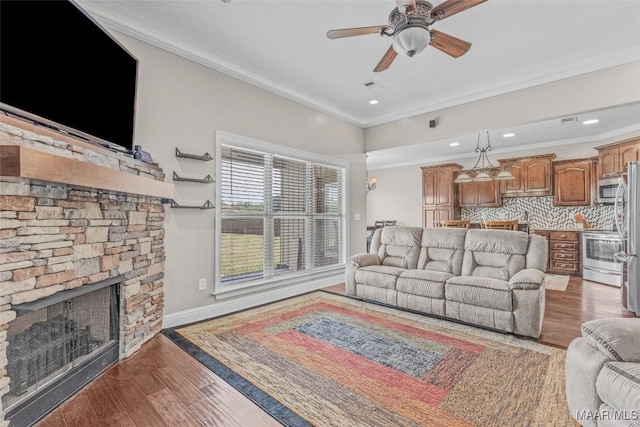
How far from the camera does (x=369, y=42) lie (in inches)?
125

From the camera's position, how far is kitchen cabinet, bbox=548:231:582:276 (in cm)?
584

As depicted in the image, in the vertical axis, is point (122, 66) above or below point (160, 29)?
below

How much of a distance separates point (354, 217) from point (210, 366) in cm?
370

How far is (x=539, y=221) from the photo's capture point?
673 centimetres

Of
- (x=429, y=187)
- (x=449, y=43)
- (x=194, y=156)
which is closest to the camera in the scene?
(x=449, y=43)

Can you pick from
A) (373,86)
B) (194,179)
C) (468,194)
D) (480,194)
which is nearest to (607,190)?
(480,194)

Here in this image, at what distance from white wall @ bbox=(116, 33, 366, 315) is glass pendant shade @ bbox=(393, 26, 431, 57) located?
2139mm

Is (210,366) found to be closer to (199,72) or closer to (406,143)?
(199,72)

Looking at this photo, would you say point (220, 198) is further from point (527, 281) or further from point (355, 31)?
point (527, 281)

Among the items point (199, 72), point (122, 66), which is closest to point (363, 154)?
point (199, 72)

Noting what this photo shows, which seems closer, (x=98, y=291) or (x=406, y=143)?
(x=98, y=291)

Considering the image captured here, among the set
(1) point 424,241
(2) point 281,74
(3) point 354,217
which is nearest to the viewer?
(2) point 281,74

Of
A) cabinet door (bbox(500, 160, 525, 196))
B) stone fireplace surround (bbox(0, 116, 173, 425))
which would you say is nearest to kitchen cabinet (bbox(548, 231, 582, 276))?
cabinet door (bbox(500, 160, 525, 196))

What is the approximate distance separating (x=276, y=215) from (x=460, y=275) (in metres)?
2.50
